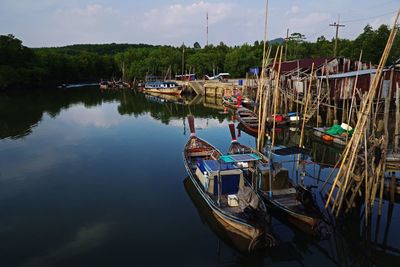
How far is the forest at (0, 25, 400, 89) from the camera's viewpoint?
66006 millimetres

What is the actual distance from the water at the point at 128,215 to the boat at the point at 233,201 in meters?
0.81

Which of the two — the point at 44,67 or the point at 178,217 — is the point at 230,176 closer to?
the point at 178,217

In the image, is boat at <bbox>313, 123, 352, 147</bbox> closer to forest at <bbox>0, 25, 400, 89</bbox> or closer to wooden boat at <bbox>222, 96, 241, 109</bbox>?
wooden boat at <bbox>222, 96, 241, 109</bbox>

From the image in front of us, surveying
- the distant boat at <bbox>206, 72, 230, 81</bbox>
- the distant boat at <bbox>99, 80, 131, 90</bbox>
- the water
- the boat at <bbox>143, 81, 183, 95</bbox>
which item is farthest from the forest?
the water

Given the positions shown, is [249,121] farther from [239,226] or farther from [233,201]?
[239,226]

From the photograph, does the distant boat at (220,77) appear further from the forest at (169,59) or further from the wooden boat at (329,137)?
the wooden boat at (329,137)

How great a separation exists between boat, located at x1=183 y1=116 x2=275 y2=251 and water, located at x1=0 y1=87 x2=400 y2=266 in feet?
2.64

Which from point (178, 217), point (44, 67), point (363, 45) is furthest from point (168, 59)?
point (178, 217)

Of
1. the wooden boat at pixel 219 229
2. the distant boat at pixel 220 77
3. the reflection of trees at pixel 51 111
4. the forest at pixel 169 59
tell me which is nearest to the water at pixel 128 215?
the wooden boat at pixel 219 229

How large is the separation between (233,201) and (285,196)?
2882 millimetres

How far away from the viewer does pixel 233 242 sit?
14.4 meters

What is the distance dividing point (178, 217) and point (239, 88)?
51.2 m

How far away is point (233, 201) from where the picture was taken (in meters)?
15.3

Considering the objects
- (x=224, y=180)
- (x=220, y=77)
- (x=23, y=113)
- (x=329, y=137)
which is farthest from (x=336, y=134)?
→ (x=220, y=77)
